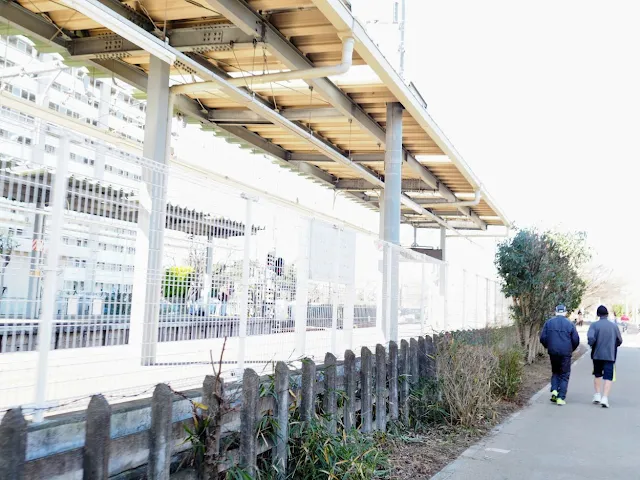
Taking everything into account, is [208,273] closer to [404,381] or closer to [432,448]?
[432,448]

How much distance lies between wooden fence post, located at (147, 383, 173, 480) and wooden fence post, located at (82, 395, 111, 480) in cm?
41

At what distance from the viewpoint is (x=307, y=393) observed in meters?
5.36

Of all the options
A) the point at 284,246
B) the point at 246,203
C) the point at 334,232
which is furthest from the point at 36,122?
the point at 334,232

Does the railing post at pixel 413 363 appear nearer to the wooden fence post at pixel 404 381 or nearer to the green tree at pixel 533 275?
the wooden fence post at pixel 404 381

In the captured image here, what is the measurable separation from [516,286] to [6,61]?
1328cm

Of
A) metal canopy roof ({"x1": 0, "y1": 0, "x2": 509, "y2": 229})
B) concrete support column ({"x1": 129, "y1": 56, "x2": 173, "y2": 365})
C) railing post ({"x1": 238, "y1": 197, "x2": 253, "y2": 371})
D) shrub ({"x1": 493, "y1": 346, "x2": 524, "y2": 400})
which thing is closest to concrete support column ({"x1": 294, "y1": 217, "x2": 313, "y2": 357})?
railing post ({"x1": 238, "y1": 197, "x2": 253, "y2": 371})

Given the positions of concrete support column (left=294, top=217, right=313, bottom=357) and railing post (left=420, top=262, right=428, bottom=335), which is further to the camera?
railing post (left=420, top=262, right=428, bottom=335)

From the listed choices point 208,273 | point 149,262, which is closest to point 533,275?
point 208,273

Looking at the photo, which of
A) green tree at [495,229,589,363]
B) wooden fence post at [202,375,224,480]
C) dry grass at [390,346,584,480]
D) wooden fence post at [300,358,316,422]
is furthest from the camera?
green tree at [495,229,589,363]

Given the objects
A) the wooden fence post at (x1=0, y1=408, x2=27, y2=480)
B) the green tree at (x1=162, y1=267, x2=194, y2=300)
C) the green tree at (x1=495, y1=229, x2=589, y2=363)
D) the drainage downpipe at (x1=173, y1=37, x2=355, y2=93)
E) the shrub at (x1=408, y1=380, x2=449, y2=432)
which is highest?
the drainage downpipe at (x1=173, y1=37, x2=355, y2=93)

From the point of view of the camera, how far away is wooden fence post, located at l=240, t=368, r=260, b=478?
4367 mm

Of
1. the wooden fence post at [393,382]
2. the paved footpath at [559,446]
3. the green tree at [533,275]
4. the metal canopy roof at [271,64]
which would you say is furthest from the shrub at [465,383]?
the green tree at [533,275]

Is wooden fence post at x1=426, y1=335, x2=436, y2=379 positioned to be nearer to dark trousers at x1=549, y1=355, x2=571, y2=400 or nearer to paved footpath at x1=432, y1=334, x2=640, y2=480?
paved footpath at x1=432, y1=334, x2=640, y2=480

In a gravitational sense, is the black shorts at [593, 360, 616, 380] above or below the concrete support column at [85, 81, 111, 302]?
below
